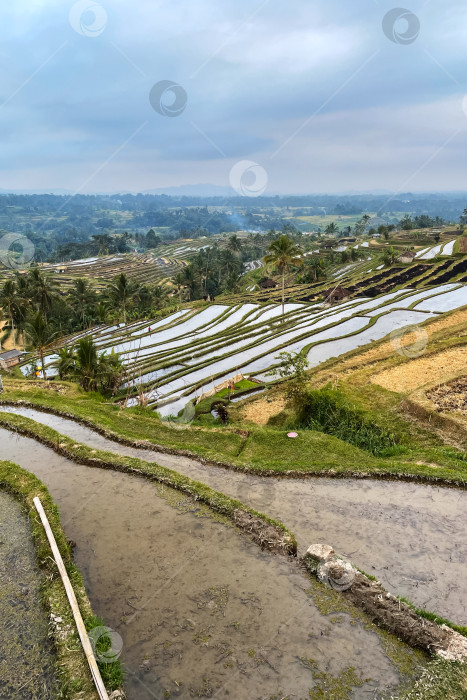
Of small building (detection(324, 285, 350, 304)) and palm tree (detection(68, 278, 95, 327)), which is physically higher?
small building (detection(324, 285, 350, 304))

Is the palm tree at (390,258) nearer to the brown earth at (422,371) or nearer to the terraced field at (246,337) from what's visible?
the terraced field at (246,337)

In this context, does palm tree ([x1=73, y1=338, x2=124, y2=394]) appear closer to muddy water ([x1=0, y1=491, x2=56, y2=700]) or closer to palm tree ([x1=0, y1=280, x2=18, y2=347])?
muddy water ([x1=0, y1=491, x2=56, y2=700])

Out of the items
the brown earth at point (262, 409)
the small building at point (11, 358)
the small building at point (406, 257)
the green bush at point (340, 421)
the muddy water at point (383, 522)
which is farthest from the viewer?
the small building at point (406, 257)

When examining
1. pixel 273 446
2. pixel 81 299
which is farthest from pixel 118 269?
pixel 273 446

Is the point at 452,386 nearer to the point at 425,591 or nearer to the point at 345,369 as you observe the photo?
the point at 345,369
